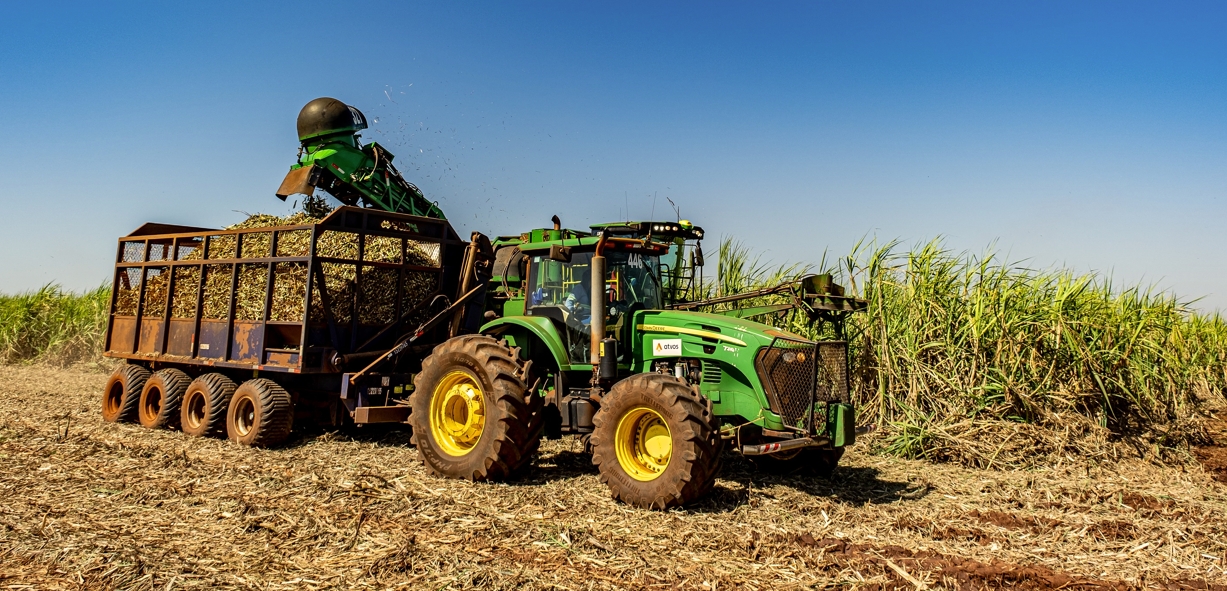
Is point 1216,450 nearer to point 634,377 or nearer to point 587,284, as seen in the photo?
point 634,377

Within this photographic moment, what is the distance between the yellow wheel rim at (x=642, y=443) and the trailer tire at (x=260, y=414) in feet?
12.8

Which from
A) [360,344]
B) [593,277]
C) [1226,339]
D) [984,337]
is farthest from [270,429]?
[1226,339]

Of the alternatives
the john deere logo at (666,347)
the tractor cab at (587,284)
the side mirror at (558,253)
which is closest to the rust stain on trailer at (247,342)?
the tractor cab at (587,284)

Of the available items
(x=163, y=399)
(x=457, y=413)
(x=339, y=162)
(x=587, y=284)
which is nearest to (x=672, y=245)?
(x=587, y=284)

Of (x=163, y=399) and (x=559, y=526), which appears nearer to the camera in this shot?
(x=559, y=526)

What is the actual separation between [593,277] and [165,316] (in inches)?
238

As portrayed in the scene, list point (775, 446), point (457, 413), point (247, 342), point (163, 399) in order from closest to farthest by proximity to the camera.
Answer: point (775, 446)
point (457, 413)
point (247, 342)
point (163, 399)

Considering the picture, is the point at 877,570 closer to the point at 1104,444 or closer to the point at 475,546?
the point at 475,546

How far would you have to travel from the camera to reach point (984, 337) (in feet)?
28.0

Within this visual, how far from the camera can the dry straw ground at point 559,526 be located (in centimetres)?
440

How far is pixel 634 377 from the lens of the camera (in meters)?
6.21

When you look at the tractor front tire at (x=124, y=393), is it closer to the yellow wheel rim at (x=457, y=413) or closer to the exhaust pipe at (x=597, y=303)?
the yellow wheel rim at (x=457, y=413)

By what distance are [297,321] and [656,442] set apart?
4.13m

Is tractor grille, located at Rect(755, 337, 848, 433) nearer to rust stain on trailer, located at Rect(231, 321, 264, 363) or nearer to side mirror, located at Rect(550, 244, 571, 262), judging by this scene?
side mirror, located at Rect(550, 244, 571, 262)
